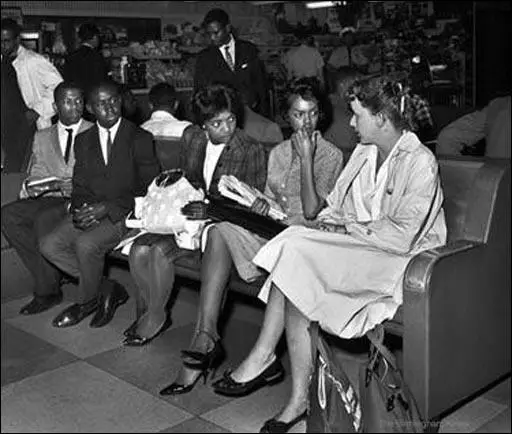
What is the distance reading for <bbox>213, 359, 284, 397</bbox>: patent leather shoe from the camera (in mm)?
2365

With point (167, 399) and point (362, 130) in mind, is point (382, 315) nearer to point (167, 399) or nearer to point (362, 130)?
point (362, 130)

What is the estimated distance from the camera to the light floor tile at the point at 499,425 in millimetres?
2225

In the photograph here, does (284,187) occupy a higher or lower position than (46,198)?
higher

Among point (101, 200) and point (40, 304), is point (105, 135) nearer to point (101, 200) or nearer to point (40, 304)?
point (101, 200)

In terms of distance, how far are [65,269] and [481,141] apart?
2015 millimetres

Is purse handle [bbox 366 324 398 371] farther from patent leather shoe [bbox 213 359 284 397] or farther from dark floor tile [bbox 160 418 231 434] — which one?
dark floor tile [bbox 160 418 231 434]

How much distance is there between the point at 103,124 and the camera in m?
3.24

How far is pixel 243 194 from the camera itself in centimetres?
266

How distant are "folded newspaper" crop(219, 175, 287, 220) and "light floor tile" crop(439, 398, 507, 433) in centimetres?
90

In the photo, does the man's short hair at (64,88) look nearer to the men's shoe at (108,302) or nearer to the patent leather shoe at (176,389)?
the men's shoe at (108,302)

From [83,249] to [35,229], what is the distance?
0.43 m

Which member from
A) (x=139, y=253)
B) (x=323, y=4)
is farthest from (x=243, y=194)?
(x=323, y=4)

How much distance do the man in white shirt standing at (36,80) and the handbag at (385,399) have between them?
229 centimetres

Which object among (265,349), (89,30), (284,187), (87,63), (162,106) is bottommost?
(265,349)
